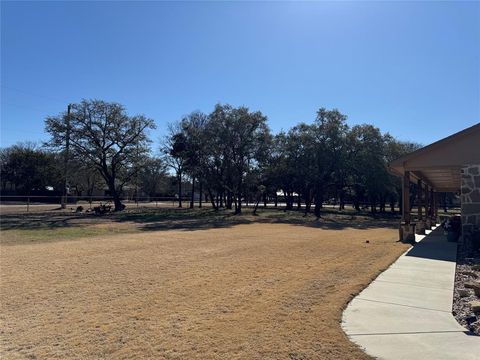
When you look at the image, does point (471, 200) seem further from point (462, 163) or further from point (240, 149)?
point (240, 149)

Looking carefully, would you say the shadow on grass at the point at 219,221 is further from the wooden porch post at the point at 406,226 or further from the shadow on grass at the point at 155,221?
the wooden porch post at the point at 406,226

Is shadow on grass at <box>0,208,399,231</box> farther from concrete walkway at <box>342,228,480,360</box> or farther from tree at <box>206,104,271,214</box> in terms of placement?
concrete walkway at <box>342,228,480,360</box>

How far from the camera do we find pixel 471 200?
14469mm

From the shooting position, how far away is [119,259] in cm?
1087

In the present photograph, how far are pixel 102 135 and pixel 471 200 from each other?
102 ft

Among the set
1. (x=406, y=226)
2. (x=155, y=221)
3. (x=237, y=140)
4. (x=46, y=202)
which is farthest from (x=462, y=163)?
(x=46, y=202)

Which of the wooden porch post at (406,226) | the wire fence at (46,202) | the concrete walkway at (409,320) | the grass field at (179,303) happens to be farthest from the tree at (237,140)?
the concrete walkway at (409,320)

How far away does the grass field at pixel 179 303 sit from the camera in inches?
177

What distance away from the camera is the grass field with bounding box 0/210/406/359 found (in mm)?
4504

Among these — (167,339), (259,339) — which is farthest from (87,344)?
(259,339)

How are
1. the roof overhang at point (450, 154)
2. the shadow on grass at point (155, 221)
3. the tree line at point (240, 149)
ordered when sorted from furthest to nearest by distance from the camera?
the tree line at point (240, 149), the shadow on grass at point (155, 221), the roof overhang at point (450, 154)

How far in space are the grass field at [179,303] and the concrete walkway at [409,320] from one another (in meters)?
0.26

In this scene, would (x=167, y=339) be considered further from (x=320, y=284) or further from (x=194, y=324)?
(x=320, y=284)

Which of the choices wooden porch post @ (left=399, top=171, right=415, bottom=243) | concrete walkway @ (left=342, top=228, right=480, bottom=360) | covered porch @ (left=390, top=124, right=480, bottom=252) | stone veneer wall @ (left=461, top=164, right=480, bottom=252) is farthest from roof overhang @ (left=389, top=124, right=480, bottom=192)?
concrete walkway @ (left=342, top=228, right=480, bottom=360)
